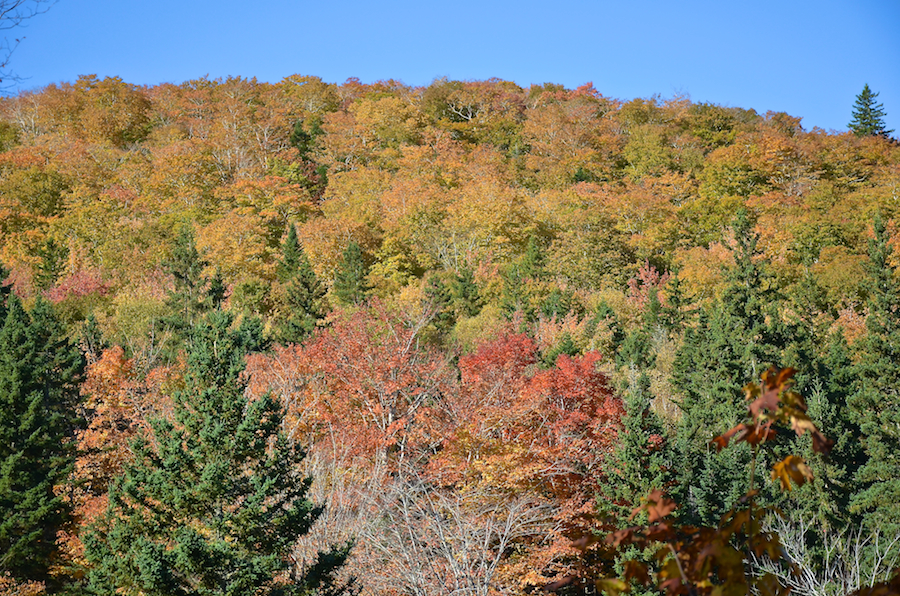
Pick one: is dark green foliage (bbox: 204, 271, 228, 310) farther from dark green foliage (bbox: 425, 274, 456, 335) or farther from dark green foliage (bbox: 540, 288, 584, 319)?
dark green foliage (bbox: 540, 288, 584, 319)

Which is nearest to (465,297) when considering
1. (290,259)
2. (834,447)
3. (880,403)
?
(290,259)

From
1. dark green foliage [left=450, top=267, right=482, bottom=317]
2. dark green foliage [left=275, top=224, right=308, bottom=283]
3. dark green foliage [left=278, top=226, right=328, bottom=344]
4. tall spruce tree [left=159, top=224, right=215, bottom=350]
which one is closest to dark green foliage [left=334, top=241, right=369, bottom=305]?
dark green foliage [left=278, top=226, right=328, bottom=344]

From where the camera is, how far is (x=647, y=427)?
830 inches

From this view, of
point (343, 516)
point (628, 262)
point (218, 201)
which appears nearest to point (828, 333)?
point (628, 262)

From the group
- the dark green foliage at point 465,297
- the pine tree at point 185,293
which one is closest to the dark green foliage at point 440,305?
the dark green foliage at point 465,297

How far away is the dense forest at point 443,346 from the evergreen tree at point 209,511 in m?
0.08

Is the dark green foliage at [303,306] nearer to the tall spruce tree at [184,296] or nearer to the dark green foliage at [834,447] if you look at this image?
the tall spruce tree at [184,296]

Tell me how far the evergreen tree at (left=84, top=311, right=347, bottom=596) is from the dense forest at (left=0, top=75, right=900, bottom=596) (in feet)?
0.25

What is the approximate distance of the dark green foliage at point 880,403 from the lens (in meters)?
23.2

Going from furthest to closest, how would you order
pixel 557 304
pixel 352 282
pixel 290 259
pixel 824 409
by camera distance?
1. pixel 290 259
2. pixel 557 304
3. pixel 352 282
4. pixel 824 409

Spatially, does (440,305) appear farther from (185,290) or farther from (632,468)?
(632,468)

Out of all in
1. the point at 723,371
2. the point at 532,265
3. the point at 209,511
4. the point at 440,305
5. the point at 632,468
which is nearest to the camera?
the point at 209,511

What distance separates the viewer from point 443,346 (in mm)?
34031

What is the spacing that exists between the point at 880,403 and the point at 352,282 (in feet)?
70.8
